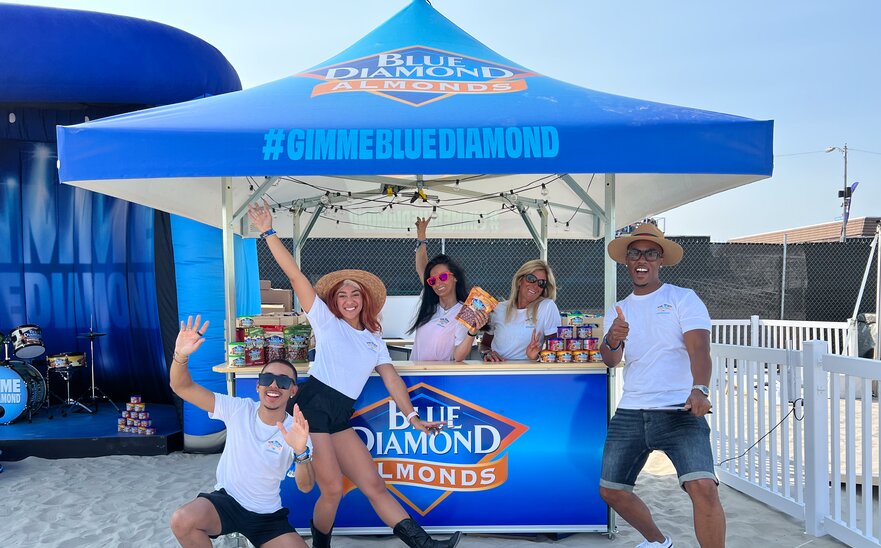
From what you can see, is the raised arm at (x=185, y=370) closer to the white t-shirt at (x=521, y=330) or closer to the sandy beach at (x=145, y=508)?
the sandy beach at (x=145, y=508)

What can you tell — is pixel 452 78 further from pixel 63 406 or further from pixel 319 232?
pixel 63 406

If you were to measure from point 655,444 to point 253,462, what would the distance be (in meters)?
1.91

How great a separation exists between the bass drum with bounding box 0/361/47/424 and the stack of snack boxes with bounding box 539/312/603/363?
17.0 ft

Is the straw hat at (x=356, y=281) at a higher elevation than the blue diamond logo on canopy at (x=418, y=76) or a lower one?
lower

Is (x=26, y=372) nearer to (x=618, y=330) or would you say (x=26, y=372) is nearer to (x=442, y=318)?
(x=442, y=318)

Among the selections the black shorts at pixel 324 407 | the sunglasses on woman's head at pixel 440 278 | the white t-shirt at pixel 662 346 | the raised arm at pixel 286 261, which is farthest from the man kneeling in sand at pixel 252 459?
the white t-shirt at pixel 662 346

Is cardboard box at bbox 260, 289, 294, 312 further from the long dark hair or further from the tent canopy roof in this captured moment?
the long dark hair

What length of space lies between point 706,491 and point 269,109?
9.32ft

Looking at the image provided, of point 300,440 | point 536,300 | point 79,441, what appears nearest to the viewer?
point 300,440

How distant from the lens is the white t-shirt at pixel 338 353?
333 centimetres

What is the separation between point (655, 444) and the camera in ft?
10.0

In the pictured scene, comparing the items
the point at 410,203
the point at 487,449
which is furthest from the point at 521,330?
the point at 410,203

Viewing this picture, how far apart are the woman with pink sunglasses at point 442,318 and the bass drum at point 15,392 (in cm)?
436

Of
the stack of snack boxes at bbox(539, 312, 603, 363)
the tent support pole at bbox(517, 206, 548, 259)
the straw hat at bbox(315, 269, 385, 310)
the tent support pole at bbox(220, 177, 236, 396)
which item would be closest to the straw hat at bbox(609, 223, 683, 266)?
the stack of snack boxes at bbox(539, 312, 603, 363)
